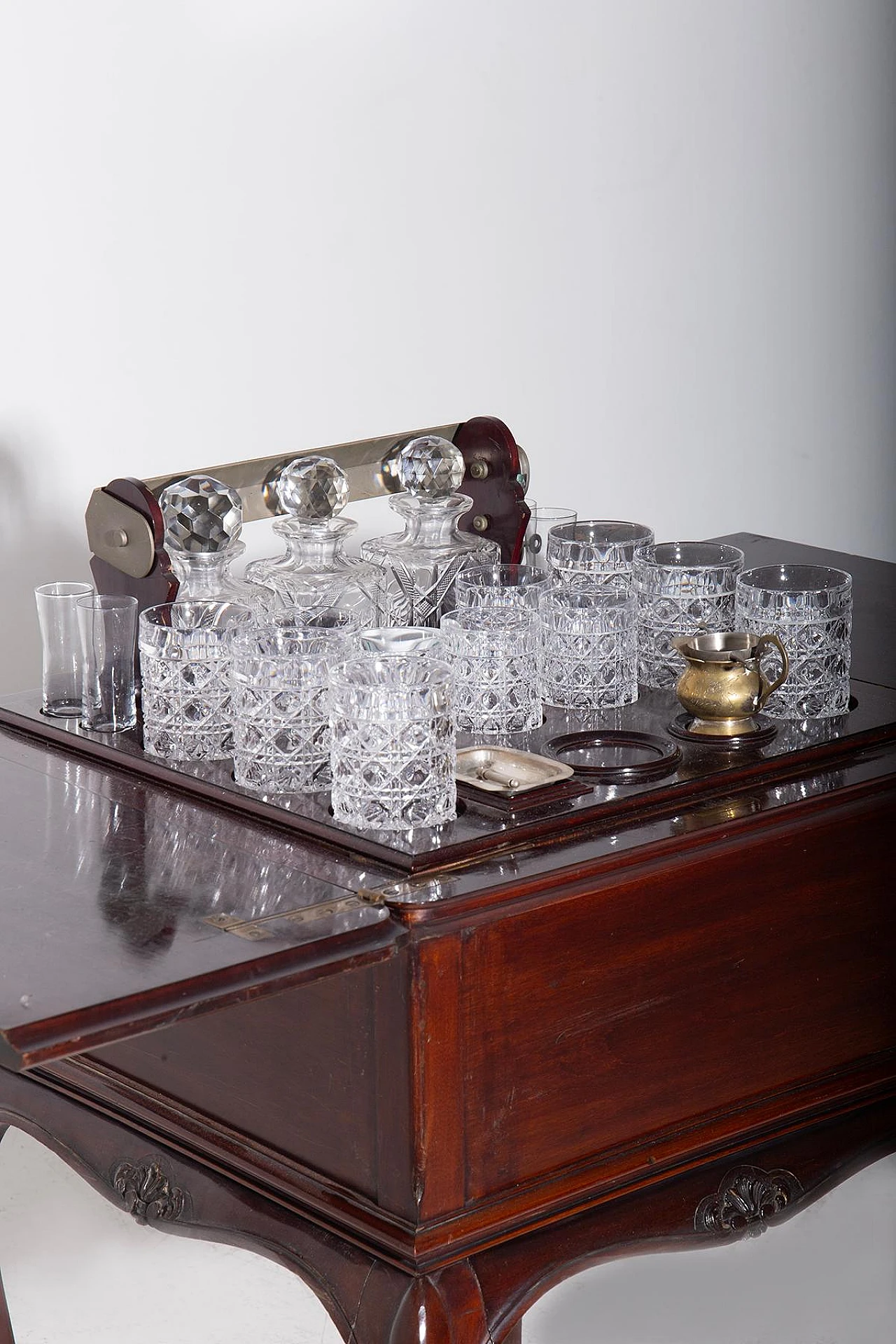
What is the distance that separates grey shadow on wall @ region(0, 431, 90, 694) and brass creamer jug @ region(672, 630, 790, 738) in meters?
1.20

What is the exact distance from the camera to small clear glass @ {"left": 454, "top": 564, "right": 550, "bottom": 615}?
153cm

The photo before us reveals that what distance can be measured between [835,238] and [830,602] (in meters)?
2.22

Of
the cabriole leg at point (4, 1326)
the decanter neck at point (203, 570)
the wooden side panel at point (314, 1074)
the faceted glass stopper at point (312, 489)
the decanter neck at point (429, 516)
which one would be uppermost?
the faceted glass stopper at point (312, 489)

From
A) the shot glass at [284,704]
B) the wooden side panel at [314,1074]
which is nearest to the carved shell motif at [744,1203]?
the wooden side panel at [314,1074]

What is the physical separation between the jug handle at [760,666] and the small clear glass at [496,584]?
0.19 m

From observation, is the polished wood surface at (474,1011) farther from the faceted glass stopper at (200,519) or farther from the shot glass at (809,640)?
the faceted glass stopper at (200,519)

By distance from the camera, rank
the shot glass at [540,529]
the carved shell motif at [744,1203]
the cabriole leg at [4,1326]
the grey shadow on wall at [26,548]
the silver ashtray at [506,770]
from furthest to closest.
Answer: the grey shadow on wall at [26,548] < the shot glass at [540,529] < the cabriole leg at [4,1326] < the carved shell motif at [744,1203] < the silver ashtray at [506,770]

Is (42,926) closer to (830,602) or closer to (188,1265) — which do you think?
(830,602)

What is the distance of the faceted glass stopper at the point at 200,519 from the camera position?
1468 millimetres

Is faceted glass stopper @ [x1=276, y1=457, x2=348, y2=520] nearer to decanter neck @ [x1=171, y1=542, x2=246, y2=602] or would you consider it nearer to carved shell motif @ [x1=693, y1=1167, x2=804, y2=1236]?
decanter neck @ [x1=171, y1=542, x2=246, y2=602]

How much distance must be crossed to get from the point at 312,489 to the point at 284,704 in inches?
9.4

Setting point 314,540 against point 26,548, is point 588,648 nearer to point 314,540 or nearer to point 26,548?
point 314,540

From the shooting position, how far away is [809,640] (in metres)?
1.46

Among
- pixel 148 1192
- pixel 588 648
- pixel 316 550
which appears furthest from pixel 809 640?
pixel 148 1192
